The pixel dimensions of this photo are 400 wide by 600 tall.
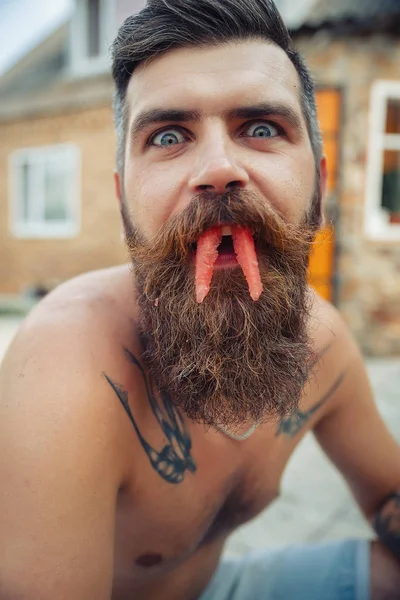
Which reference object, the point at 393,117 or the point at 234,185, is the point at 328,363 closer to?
the point at 234,185

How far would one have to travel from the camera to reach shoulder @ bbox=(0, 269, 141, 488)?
979 millimetres

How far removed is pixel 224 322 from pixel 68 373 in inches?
14.2

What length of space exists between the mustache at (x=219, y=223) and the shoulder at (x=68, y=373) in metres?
0.22

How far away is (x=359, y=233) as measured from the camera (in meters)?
6.07

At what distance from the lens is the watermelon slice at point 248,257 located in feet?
3.57

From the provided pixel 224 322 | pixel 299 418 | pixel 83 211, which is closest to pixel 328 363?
pixel 299 418

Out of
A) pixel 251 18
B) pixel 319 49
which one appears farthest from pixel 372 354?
pixel 251 18

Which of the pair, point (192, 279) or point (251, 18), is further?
point (251, 18)

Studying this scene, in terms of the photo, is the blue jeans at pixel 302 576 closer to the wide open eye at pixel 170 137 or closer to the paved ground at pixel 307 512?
the paved ground at pixel 307 512

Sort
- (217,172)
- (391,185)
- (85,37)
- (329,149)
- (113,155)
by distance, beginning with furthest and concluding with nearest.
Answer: (85,37) → (113,155) → (391,185) → (329,149) → (217,172)

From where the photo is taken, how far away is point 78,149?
9070 mm

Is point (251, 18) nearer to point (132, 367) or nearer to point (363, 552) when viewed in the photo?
point (132, 367)

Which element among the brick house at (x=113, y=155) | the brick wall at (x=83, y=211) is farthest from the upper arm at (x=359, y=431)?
the brick wall at (x=83, y=211)

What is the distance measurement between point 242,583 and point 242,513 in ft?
1.19
